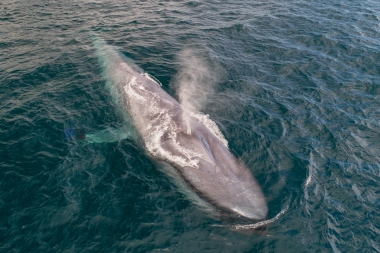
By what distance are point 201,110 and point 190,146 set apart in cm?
504

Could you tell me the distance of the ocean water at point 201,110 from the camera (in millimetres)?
12859

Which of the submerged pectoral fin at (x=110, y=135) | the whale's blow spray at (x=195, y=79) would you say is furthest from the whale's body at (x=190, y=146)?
the whale's blow spray at (x=195, y=79)

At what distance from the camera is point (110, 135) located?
17.5 meters

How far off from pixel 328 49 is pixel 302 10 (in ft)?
34.5

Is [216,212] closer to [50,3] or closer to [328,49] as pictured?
[328,49]

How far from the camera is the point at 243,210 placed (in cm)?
1315

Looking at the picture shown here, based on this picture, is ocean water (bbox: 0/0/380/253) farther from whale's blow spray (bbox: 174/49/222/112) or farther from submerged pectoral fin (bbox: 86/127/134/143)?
submerged pectoral fin (bbox: 86/127/134/143)

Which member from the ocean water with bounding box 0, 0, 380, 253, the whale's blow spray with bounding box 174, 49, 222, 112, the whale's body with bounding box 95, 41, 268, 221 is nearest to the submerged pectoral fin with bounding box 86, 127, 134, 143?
the ocean water with bounding box 0, 0, 380, 253

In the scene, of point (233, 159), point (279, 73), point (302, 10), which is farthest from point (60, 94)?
point (302, 10)

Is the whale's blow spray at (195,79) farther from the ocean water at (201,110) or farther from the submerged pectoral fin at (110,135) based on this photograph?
the submerged pectoral fin at (110,135)

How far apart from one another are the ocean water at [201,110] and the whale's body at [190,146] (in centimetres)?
77

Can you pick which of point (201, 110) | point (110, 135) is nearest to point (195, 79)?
point (201, 110)

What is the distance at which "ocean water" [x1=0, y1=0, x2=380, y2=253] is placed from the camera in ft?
42.2

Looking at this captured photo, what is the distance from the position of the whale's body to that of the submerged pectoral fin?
2.48 feet
